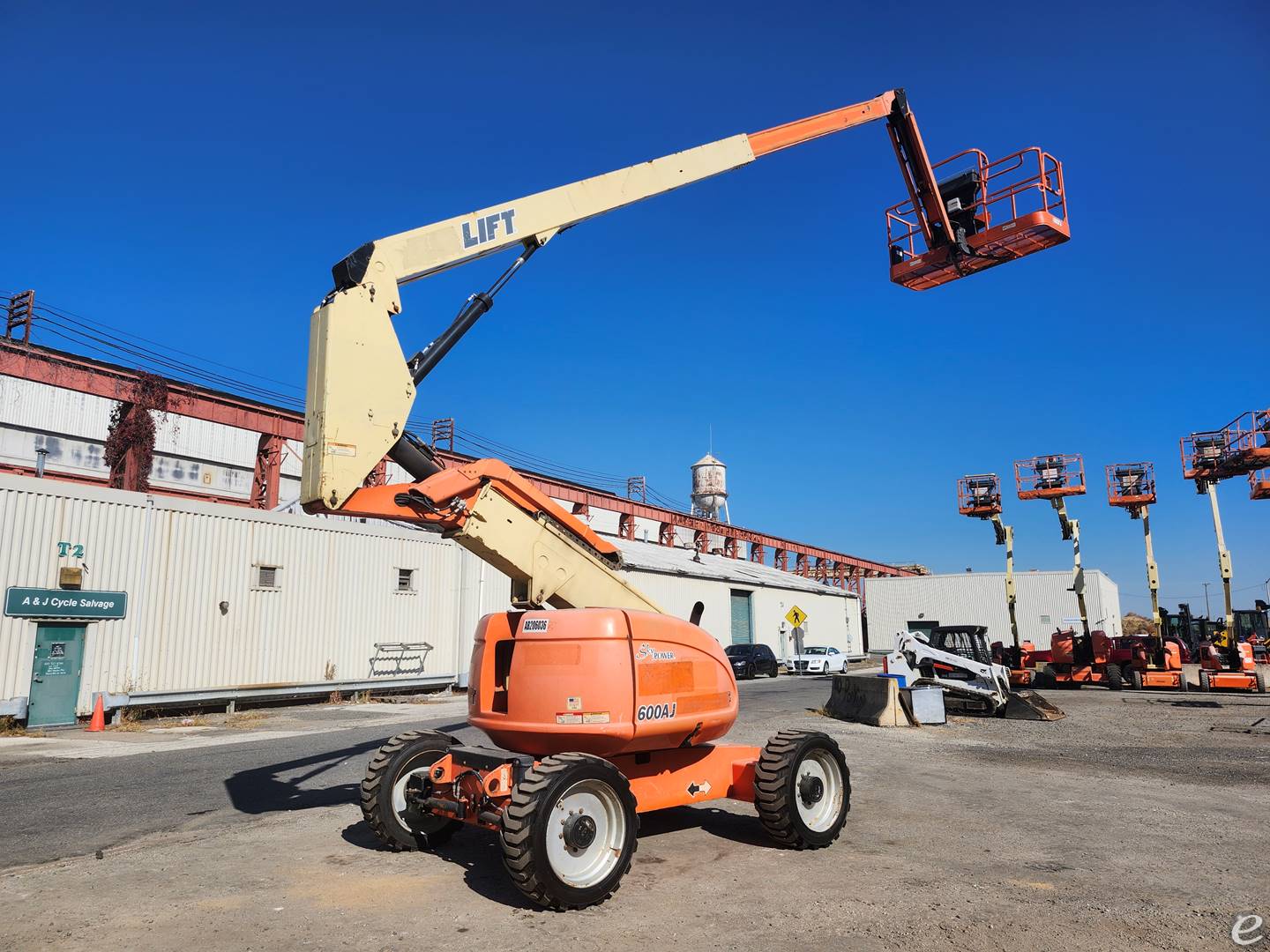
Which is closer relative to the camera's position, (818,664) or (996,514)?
(996,514)

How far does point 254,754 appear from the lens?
12.8 metres

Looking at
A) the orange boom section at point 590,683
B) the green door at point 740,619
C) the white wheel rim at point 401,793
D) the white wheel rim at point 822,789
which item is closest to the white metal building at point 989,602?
the green door at point 740,619

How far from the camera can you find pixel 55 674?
1680 centimetres

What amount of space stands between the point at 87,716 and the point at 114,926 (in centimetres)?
1463

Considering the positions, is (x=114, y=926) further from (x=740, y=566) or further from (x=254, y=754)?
(x=740, y=566)

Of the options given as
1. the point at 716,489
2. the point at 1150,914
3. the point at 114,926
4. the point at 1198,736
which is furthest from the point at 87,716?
the point at 716,489

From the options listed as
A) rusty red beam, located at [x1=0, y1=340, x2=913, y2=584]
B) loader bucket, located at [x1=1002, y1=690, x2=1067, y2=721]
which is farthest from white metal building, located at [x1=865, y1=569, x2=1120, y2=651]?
loader bucket, located at [x1=1002, y1=690, x2=1067, y2=721]

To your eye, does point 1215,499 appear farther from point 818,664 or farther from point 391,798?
point 391,798

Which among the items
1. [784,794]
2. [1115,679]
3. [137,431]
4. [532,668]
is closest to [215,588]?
[137,431]

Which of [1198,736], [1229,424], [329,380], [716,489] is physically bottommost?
[1198,736]

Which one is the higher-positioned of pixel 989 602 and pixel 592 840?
pixel 989 602

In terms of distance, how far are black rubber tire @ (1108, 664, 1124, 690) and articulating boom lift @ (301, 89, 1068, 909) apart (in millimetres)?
24092

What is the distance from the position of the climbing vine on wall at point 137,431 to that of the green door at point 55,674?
7.02 m

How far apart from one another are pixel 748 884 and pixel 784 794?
904mm
